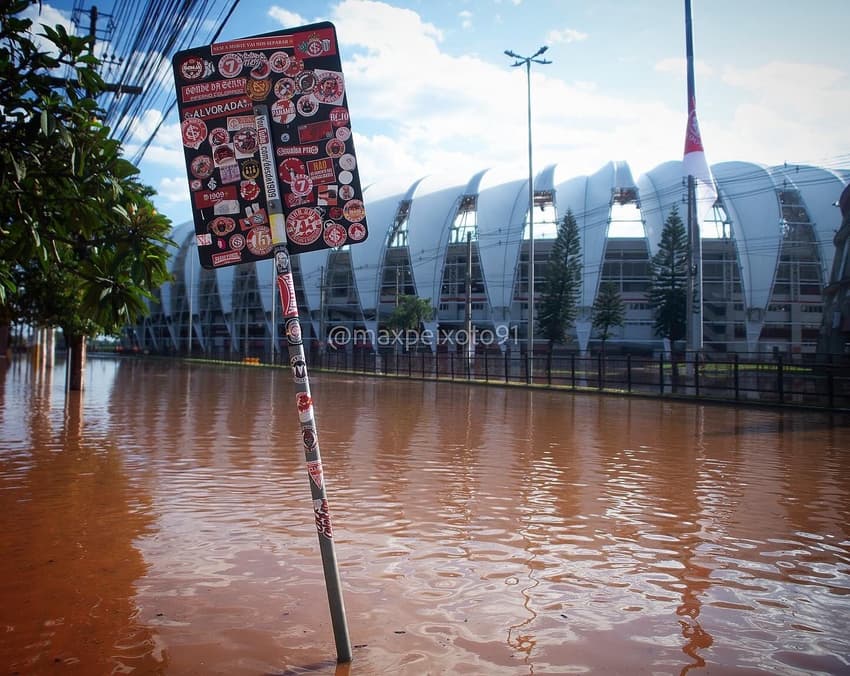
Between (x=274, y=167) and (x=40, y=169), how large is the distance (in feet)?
7.22

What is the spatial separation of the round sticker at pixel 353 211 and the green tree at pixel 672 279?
5094cm

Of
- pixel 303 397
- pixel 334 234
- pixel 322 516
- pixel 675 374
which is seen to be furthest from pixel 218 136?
pixel 675 374

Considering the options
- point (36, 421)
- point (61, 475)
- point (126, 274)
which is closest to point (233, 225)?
point (126, 274)

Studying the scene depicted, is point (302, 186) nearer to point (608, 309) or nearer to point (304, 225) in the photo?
point (304, 225)

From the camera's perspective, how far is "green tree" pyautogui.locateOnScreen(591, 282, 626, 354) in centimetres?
5378

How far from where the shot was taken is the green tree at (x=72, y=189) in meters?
4.58

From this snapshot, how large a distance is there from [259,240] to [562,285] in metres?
52.2

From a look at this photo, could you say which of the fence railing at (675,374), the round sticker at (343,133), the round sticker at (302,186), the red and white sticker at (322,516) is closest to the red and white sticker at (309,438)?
the red and white sticker at (322,516)

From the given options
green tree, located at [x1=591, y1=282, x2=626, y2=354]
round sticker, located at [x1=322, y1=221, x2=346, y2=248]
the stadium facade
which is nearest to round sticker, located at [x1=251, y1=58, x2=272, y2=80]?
round sticker, located at [x1=322, y1=221, x2=346, y2=248]

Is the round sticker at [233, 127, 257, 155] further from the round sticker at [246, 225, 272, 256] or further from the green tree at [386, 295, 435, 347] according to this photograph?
the green tree at [386, 295, 435, 347]

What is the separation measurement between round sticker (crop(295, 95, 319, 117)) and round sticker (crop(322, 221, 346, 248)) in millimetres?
581

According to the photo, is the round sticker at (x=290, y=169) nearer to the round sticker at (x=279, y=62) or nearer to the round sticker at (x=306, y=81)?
the round sticker at (x=306, y=81)

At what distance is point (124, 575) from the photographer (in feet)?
15.9

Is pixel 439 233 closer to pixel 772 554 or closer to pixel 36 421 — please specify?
pixel 36 421
